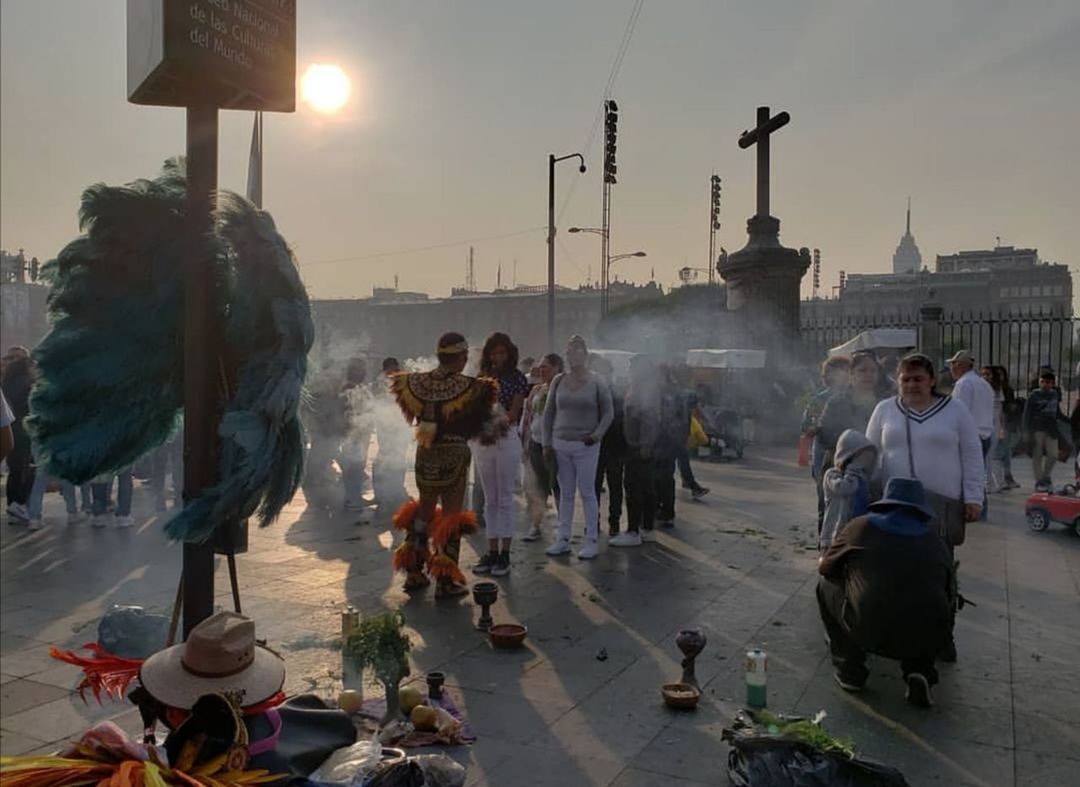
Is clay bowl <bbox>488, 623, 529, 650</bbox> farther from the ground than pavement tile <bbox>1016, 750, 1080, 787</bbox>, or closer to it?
farther from the ground

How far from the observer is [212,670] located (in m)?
2.58

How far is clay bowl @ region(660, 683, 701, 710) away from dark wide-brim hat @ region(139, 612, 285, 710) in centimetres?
206

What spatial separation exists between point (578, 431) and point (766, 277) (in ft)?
36.1

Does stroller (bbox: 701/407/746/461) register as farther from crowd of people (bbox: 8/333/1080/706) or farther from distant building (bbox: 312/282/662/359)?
distant building (bbox: 312/282/662/359)

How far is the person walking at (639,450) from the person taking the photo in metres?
7.93

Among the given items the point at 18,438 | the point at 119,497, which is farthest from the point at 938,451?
the point at 18,438

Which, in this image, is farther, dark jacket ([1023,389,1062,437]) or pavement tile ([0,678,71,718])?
dark jacket ([1023,389,1062,437])

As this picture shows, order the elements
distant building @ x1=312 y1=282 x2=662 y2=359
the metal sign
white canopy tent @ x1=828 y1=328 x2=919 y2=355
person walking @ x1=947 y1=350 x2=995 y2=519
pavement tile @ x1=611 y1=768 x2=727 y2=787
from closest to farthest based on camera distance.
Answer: the metal sign < pavement tile @ x1=611 y1=768 x2=727 y2=787 < person walking @ x1=947 y1=350 x2=995 y2=519 < white canopy tent @ x1=828 y1=328 x2=919 y2=355 < distant building @ x1=312 y1=282 x2=662 y2=359

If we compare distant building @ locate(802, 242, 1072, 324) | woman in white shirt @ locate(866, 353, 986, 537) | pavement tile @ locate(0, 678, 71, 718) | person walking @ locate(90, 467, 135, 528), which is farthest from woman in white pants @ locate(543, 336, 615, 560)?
distant building @ locate(802, 242, 1072, 324)

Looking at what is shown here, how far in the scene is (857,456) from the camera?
5.18 meters

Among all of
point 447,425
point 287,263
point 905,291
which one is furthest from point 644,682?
point 905,291

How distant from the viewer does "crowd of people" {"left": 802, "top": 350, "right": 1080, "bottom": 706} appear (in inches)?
158

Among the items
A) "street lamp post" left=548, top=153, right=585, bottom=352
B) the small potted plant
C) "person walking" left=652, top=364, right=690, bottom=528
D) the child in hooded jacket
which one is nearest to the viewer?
the small potted plant

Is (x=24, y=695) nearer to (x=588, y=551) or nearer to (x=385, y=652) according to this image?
(x=385, y=652)
